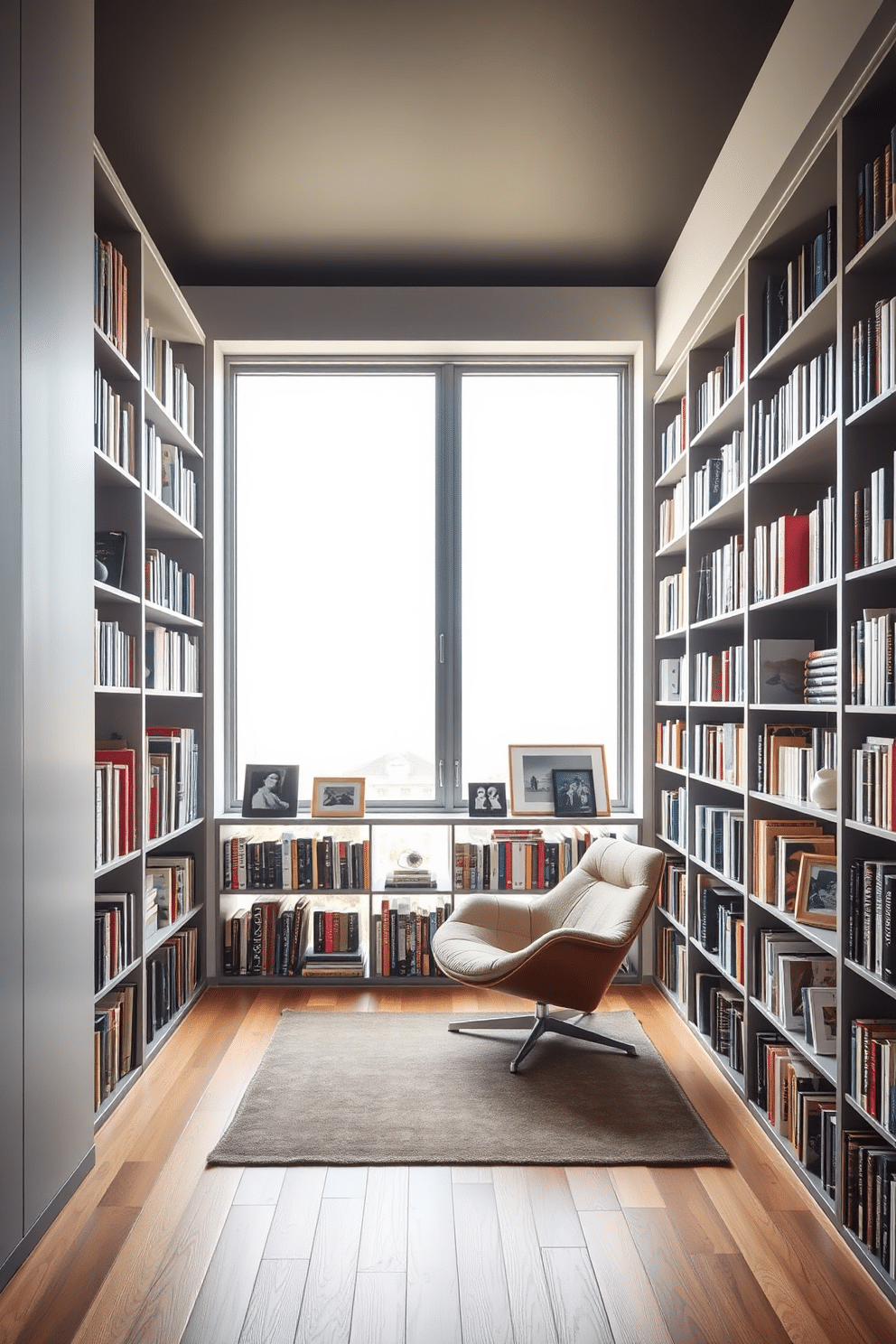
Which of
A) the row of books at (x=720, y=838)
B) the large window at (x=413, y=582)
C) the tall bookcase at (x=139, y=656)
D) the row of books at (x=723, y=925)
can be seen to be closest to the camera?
the tall bookcase at (x=139, y=656)

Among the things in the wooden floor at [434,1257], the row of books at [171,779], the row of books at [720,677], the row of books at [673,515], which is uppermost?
the row of books at [673,515]

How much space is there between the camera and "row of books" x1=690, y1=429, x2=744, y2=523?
3.68 meters

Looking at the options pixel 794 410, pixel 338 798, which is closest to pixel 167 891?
pixel 338 798

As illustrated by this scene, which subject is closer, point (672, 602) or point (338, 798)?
point (672, 602)

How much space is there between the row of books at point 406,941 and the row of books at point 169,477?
7.10 feet

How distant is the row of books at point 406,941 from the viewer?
482 cm

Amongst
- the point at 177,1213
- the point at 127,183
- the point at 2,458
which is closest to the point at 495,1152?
the point at 177,1213

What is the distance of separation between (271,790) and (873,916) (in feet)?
10.7

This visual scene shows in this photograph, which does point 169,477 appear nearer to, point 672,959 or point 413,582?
point 413,582

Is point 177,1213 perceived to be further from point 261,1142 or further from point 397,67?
point 397,67

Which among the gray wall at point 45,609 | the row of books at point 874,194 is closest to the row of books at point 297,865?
the gray wall at point 45,609

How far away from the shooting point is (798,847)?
3090 mm

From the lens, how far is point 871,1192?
2.37 m

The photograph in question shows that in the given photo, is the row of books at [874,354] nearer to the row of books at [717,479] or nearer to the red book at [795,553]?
the red book at [795,553]
